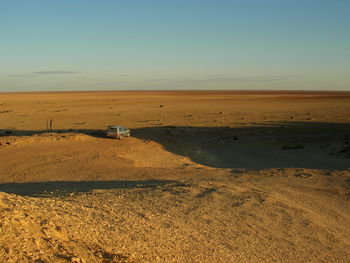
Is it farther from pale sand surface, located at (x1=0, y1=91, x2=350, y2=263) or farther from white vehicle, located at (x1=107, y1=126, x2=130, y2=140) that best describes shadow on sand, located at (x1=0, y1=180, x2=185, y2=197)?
white vehicle, located at (x1=107, y1=126, x2=130, y2=140)

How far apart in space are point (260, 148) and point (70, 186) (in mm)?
17302

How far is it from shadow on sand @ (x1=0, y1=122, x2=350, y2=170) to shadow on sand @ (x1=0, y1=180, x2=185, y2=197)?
29.4 feet

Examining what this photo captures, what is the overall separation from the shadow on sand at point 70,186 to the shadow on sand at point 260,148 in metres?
8.97

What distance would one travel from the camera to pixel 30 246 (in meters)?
6.43

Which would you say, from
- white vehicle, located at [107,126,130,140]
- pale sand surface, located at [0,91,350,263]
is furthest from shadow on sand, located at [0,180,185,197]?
white vehicle, located at [107,126,130,140]

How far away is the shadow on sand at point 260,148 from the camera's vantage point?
23.3m

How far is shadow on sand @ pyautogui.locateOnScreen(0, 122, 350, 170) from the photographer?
917 inches

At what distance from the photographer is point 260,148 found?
28375 millimetres

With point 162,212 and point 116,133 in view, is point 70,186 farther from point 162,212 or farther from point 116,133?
point 116,133

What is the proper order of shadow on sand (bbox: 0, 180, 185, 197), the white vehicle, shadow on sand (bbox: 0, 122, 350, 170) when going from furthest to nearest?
the white vehicle → shadow on sand (bbox: 0, 122, 350, 170) → shadow on sand (bbox: 0, 180, 185, 197)

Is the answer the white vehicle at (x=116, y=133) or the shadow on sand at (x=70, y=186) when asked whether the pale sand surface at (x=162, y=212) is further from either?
the white vehicle at (x=116, y=133)

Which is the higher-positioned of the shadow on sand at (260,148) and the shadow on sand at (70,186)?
the shadow on sand at (70,186)

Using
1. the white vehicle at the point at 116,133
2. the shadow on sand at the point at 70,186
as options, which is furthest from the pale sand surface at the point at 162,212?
the white vehicle at the point at 116,133

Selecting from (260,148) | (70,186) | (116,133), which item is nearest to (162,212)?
(70,186)
